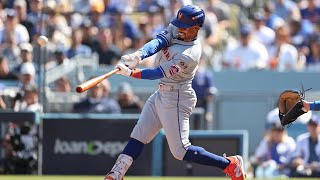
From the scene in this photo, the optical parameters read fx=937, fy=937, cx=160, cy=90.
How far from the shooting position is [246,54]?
54.1 feet

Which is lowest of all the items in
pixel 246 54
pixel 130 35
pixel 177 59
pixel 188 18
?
pixel 246 54

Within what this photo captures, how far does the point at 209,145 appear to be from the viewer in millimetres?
14289

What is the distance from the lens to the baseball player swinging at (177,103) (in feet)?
30.1

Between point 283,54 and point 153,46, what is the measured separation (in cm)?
782

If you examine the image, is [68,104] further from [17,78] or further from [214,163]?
[214,163]

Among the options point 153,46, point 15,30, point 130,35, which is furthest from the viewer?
point 130,35

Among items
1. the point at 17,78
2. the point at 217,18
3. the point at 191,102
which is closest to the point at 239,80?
the point at 217,18

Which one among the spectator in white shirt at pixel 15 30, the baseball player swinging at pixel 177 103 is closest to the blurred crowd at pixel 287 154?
the baseball player swinging at pixel 177 103

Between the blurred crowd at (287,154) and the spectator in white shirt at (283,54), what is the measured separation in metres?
2.02

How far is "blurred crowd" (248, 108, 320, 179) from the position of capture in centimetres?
1371

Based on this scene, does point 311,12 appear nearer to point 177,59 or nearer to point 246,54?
point 246,54

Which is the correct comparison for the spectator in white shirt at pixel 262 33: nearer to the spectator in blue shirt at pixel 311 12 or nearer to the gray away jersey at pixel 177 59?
the spectator in blue shirt at pixel 311 12

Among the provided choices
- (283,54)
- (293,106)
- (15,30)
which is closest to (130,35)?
(15,30)

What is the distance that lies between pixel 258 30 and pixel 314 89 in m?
2.02
